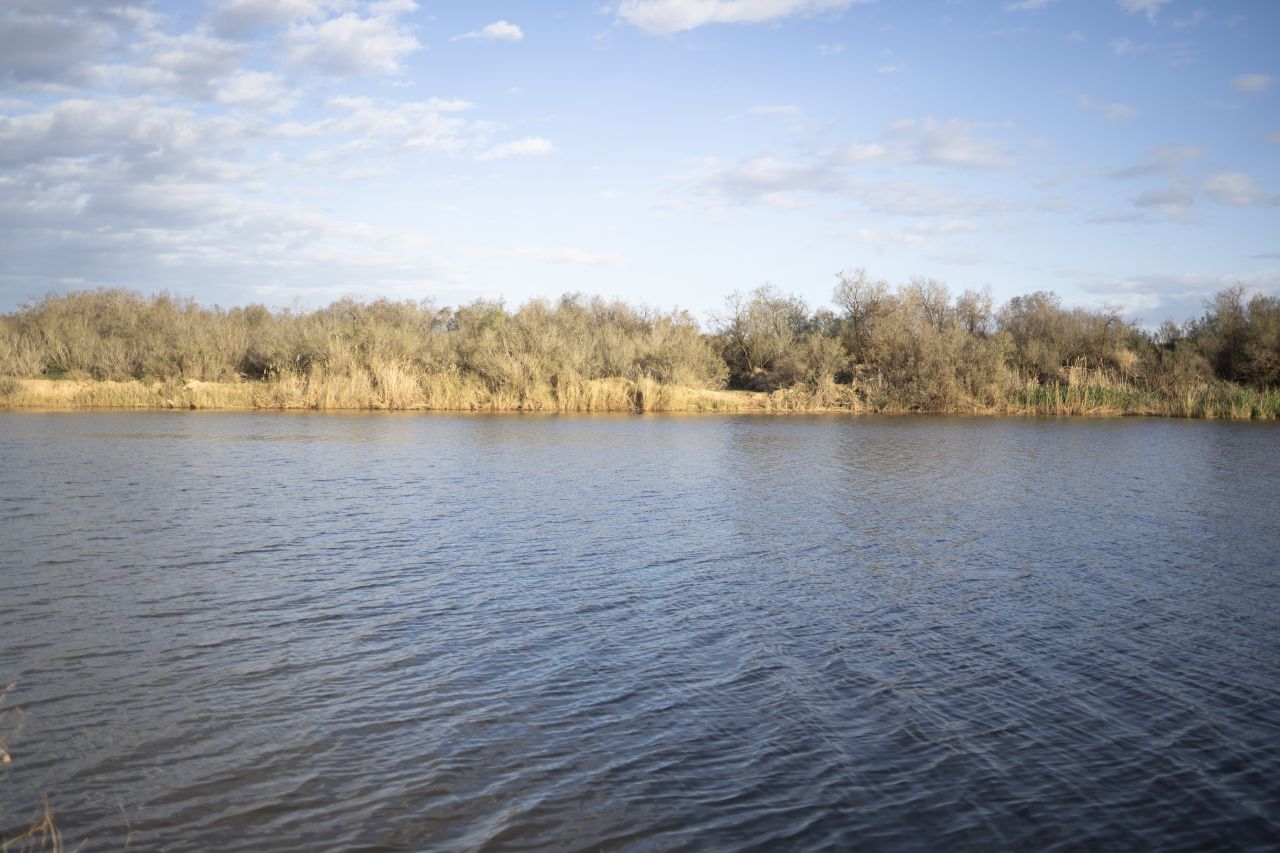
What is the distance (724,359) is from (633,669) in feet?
143

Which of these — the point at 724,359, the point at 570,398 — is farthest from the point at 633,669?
the point at 724,359

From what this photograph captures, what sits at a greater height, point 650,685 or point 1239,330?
point 1239,330

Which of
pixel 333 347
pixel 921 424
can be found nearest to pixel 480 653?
pixel 921 424

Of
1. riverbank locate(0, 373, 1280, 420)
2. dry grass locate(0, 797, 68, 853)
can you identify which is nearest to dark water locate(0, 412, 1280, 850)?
dry grass locate(0, 797, 68, 853)

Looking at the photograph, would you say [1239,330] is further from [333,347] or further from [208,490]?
[208,490]

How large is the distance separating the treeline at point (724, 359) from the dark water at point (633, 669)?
2501 cm

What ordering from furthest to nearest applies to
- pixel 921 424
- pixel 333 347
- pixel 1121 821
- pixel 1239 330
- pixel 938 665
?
pixel 1239 330
pixel 333 347
pixel 921 424
pixel 938 665
pixel 1121 821

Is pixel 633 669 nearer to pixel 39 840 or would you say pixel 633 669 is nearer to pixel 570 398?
pixel 39 840

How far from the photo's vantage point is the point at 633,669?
23.5 feet

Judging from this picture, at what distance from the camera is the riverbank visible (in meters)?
38.6

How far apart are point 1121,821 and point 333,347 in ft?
130

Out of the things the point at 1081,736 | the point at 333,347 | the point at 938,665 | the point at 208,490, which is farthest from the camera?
the point at 333,347

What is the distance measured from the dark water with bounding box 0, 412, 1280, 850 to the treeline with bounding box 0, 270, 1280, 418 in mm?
25010

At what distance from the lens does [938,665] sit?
739cm
